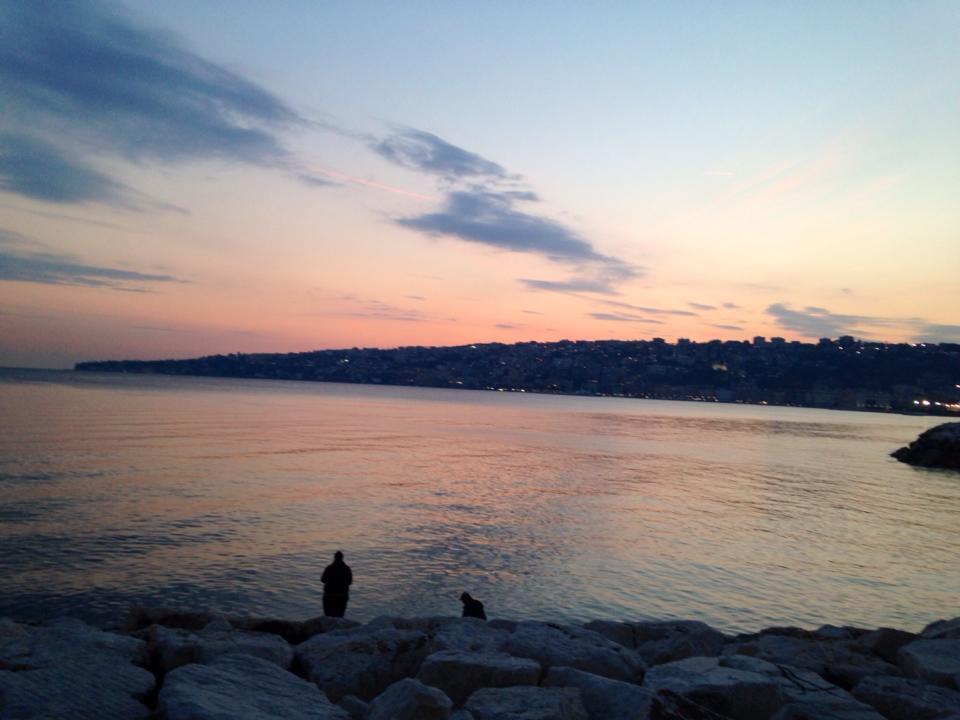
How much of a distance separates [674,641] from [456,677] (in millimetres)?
3461

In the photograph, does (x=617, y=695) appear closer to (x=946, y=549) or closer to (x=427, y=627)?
(x=427, y=627)

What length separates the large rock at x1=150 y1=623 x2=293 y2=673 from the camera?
257 inches

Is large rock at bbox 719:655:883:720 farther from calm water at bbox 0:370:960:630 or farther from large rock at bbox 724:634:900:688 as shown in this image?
calm water at bbox 0:370:960:630

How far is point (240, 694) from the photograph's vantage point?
5473mm

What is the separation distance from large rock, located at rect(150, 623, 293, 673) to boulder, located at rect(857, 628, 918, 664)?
7300mm

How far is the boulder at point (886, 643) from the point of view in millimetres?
8688

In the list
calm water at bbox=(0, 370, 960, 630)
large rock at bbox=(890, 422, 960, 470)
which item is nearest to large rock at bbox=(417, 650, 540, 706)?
calm water at bbox=(0, 370, 960, 630)

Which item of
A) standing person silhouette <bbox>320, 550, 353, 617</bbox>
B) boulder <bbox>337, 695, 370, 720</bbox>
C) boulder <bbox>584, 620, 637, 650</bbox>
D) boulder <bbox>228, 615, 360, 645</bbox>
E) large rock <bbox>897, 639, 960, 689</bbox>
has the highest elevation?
large rock <bbox>897, 639, 960, 689</bbox>

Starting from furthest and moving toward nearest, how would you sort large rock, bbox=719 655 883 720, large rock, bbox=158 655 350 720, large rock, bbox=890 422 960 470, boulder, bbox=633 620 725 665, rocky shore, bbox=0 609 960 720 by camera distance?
large rock, bbox=890 422 960 470 → boulder, bbox=633 620 725 665 → large rock, bbox=719 655 883 720 → rocky shore, bbox=0 609 960 720 → large rock, bbox=158 655 350 720

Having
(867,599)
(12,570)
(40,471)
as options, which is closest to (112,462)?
(40,471)

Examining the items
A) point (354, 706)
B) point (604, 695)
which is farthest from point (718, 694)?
point (354, 706)

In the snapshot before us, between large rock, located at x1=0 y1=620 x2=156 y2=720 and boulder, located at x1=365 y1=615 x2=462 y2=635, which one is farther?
A: boulder, located at x1=365 y1=615 x2=462 y2=635

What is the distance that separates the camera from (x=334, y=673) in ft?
21.9

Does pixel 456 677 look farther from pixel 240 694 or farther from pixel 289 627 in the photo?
pixel 289 627
